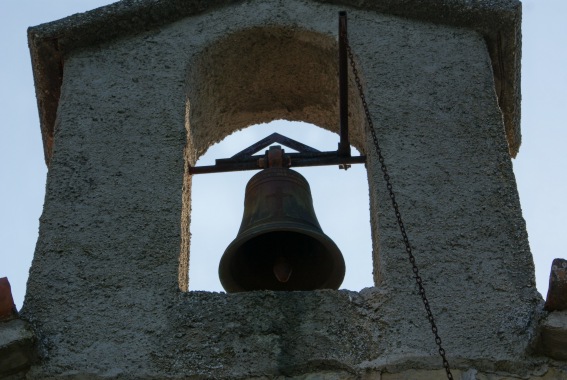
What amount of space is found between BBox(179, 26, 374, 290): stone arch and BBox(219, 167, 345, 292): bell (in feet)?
1.79

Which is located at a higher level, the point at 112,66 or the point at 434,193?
the point at 112,66

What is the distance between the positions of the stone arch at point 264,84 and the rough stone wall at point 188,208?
0.03 ft

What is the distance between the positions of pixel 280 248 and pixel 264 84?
50.2 inches

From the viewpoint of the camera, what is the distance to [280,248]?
5.56 meters

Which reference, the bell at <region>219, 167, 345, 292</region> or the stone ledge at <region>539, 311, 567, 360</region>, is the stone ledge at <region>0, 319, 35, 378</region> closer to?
the bell at <region>219, 167, 345, 292</region>

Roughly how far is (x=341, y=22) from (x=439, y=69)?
0.64 meters

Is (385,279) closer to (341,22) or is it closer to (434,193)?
(434,193)

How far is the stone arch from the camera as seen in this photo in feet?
20.2

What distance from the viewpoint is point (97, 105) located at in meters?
5.80

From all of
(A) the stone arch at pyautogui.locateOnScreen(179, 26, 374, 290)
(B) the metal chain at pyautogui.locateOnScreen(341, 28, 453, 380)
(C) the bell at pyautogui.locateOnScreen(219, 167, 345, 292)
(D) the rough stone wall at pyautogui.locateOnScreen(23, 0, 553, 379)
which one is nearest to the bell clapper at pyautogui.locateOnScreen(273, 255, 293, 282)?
(C) the bell at pyautogui.locateOnScreen(219, 167, 345, 292)

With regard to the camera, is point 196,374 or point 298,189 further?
point 298,189

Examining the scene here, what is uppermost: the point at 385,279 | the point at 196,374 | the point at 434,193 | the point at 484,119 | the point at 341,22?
the point at 341,22

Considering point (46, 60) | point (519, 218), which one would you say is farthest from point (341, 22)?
point (46, 60)

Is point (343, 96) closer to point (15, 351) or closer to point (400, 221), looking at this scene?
point (400, 221)
